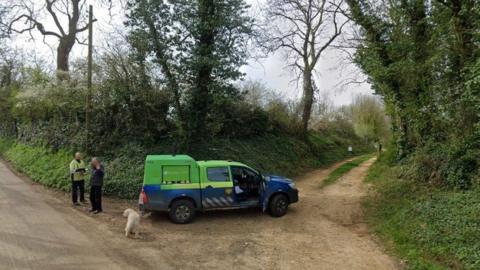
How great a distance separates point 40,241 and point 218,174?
500cm

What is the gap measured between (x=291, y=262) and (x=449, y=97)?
26.6ft

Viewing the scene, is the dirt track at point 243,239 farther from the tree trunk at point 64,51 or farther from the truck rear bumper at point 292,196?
the tree trunk at point 64,51

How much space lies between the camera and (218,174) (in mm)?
11383

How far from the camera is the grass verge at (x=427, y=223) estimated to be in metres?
8.11

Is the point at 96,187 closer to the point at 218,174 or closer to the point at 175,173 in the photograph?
the point at 175,173

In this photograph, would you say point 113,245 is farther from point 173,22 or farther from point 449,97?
point 449,97

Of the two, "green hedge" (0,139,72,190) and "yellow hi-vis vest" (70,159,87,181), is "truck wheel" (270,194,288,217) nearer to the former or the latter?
"yellow hi-vis vest" (70,159,87,181)

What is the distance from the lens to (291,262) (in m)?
8.22

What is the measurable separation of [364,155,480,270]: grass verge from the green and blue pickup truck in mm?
3162

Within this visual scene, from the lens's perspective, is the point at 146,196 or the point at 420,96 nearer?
the point at 146,196

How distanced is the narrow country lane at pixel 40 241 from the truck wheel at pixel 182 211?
2.54m

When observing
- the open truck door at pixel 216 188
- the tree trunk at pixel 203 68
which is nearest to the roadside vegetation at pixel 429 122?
the open truck door at pixel 216 188

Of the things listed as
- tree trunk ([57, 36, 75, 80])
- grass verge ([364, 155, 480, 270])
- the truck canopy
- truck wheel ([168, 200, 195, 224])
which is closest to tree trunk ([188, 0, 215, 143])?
the truck canopy

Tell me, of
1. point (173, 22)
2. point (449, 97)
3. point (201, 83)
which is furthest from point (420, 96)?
point (173, 22)
